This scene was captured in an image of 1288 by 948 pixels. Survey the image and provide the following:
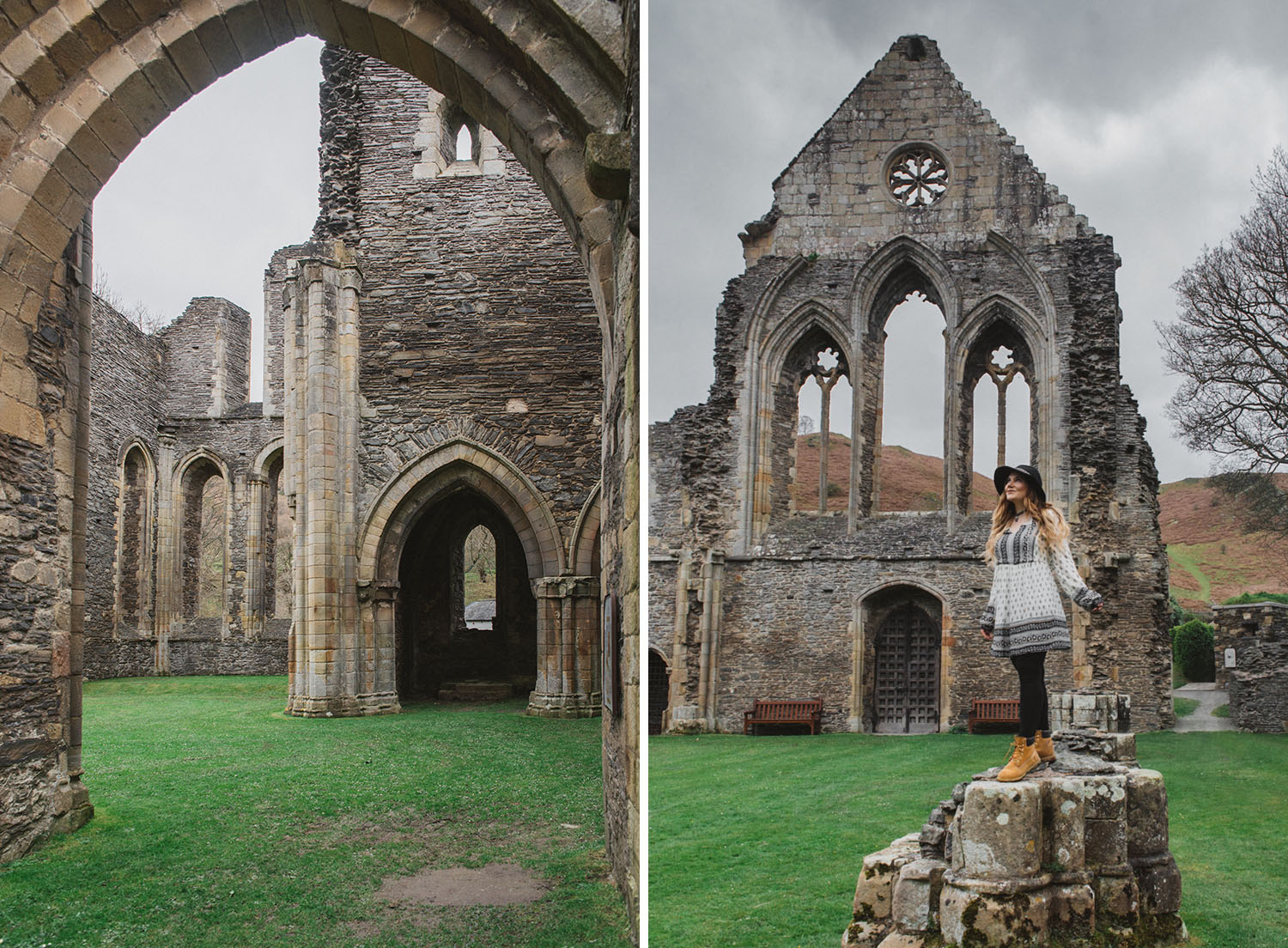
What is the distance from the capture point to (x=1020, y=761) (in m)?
3.81

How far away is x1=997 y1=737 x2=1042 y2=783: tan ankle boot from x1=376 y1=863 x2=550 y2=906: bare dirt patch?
2207 mm

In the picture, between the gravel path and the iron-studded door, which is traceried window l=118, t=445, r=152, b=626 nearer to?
the iron-studded door

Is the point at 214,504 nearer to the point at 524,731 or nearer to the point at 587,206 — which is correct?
the point at 524,731

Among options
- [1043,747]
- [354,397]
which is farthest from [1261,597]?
[1043,747]

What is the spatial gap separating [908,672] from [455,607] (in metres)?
7.68

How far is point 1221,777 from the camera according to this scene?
354 inches

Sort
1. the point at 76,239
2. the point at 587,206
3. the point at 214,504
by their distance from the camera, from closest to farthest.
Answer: the point at 587,206 → the point at 76,239 → the point at 214,504

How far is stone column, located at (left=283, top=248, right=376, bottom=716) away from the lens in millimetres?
12602

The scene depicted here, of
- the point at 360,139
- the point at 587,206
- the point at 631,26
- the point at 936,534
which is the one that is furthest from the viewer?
the point at 936,534

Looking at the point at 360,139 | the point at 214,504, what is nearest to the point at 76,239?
the point at 360,139

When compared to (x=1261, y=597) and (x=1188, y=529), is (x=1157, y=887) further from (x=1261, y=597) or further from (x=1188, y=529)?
(x=1188, y=529)

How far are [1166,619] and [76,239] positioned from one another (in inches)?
556

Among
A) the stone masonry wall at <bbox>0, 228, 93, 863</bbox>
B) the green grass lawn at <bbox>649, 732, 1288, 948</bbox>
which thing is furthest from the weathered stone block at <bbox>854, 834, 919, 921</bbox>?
the stone masonry wall at <bbox>0, 228, 93, 863</bbox>

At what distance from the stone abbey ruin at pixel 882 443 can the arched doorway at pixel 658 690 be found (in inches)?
2.1
